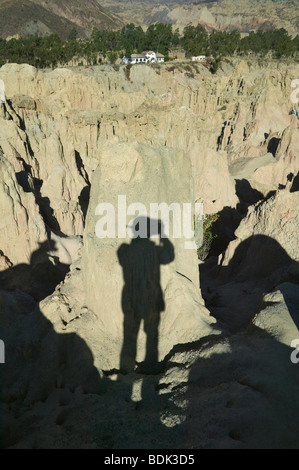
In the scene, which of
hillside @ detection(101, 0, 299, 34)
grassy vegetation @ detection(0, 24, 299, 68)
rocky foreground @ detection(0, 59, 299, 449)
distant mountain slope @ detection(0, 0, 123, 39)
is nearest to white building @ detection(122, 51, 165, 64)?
grassy vegetation @ detection(0, 24, 299, 68)

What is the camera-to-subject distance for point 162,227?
394 inches

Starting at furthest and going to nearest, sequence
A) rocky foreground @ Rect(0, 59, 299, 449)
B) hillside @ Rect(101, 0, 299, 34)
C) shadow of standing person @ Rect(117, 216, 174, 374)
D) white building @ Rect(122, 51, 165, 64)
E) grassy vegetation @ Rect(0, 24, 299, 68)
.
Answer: hillside @ Rect(101, 0, 299, 34) → white building @ Rect(122, 51, 165, 64) → grassy vegetation @ Rect(0, 24, 299, 68) → shadow of standing person @ Rect(117, 216, 174, 374) → rocky foreground @ Rect(0, 59, 299, 449)

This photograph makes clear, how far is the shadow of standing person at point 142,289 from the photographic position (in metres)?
9.18

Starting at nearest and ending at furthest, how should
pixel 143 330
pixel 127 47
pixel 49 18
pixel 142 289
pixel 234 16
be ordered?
pixel 142 289, pixel 143 330, pixel 127 47, pixel 49 18, pixel 234 16

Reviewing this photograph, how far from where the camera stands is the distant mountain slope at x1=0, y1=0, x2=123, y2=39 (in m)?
110

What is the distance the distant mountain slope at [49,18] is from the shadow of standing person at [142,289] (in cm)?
11785

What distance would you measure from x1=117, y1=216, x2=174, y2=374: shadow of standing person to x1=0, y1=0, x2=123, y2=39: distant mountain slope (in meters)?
118

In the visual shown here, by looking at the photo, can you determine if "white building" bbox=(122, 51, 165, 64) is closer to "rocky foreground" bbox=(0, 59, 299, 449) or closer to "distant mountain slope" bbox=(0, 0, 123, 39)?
"rocky foreground" bbox=(0, 59, 299, 449)

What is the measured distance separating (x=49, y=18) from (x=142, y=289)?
482 ft

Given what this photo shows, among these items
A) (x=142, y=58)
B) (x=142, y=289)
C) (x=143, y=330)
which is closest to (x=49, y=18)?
(x=142, y=58)

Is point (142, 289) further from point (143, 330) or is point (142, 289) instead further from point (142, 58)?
point (142, 58)

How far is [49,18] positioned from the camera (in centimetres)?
12331

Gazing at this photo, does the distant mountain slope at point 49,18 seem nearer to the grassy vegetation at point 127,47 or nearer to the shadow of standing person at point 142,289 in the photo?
the grassy vegetation at point 127,47
